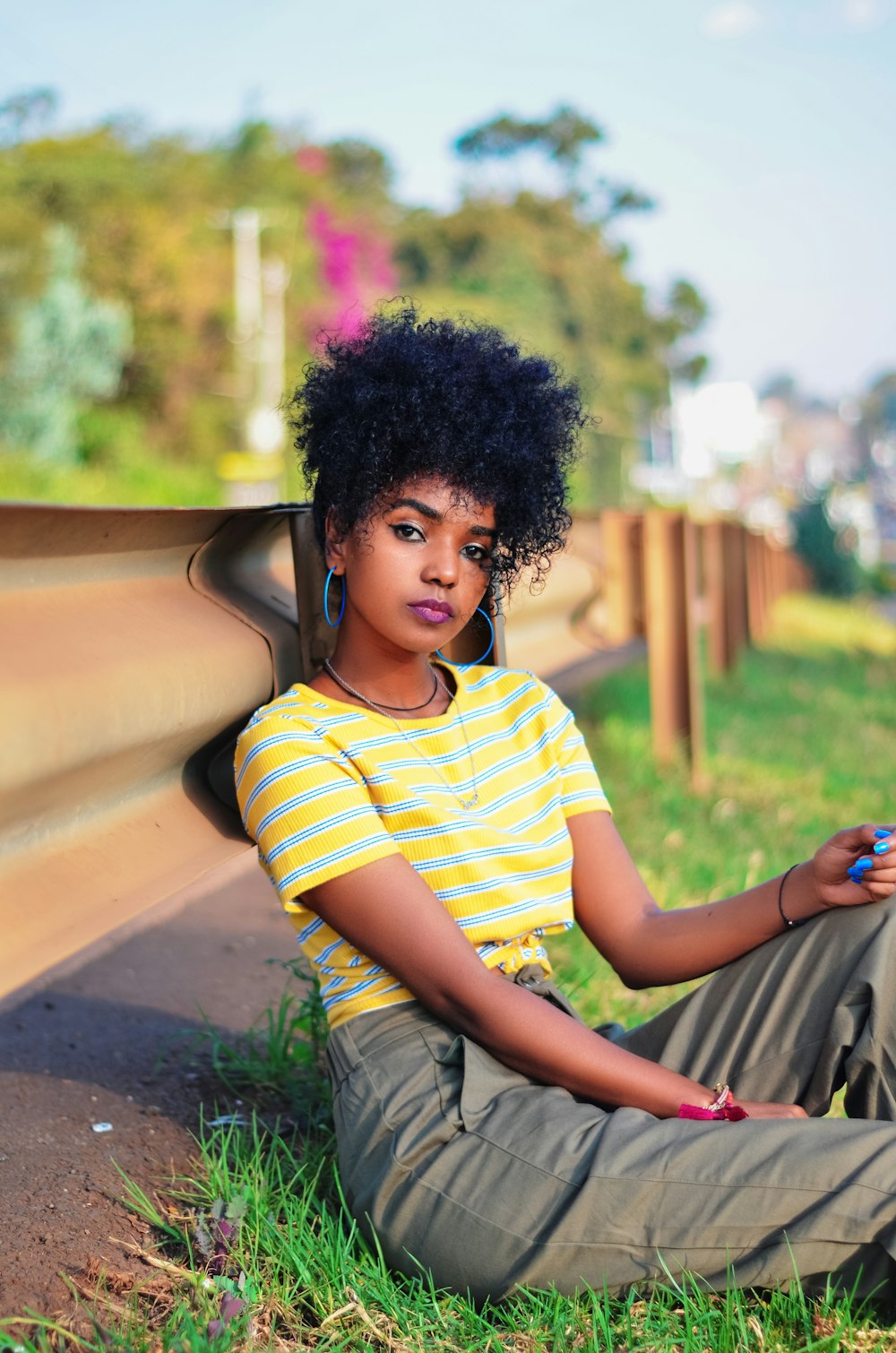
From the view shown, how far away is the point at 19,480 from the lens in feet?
56.9

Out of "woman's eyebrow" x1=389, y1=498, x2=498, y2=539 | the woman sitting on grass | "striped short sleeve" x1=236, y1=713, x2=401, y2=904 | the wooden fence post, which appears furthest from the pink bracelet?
the wooden fence post

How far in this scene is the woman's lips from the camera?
2.30 meters

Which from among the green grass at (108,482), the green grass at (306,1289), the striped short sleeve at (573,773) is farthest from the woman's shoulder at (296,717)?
the green grass at (108,482)

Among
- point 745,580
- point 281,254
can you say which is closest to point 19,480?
point 745,580

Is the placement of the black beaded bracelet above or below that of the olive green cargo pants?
above

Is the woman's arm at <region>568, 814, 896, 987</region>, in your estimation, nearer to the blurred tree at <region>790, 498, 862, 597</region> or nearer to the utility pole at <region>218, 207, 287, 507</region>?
the blurred tree at <region>790, 498, 862, 597</region>

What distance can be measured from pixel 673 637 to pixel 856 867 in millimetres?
3902

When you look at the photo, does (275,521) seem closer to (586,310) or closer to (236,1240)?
(236,1240)

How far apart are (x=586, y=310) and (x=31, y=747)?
5225cm

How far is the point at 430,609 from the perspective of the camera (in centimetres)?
231

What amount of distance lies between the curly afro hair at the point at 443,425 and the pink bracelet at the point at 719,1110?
0.92 m

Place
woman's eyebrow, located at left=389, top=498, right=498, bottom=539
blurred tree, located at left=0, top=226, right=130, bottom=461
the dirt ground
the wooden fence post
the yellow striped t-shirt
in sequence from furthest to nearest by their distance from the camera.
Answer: blurred tree, located at left=0, top=226, right=130, bottom=461, the wooden fence post, woman's eyebrow, located at left=389, top=498, right=498, bottom=539, the yellow striped t-shirt, the dirt ground

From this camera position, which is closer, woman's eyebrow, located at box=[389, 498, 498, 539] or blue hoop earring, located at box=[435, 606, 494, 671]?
woman's eyebrow, located at box=[389, 498, 498, 539]

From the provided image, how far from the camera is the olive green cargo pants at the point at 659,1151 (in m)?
1.85
